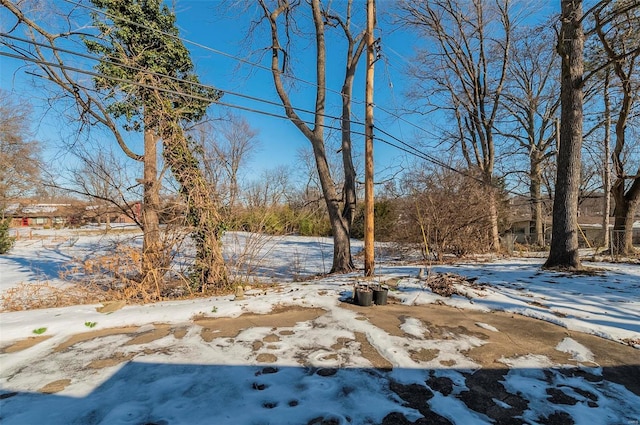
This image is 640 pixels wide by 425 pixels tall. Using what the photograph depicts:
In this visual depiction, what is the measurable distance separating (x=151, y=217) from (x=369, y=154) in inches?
173

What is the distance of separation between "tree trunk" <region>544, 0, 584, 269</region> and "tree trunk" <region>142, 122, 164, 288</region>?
829 cm

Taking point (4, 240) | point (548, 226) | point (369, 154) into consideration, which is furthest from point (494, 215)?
point (548, 226)

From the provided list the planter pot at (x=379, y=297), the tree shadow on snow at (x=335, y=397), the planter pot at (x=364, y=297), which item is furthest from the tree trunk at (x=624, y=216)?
the tree shadow on snow at (x=335, y=397)

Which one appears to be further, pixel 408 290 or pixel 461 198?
pixel 461 198

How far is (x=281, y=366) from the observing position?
102 inches

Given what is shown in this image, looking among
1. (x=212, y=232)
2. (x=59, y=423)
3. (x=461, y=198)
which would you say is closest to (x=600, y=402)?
(x=59, y=423)

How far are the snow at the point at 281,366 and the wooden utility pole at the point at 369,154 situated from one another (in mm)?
1384

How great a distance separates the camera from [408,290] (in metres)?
5.09

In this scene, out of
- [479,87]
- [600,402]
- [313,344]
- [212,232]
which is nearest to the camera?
[600,402]

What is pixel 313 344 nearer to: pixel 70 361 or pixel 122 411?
pixel 122 411

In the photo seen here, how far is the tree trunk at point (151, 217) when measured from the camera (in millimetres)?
5102

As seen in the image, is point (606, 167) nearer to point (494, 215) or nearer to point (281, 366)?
point (494, 215)

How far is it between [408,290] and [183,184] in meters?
4.50

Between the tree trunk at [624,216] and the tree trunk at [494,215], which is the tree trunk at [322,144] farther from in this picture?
the tree trunk at [624,216]
